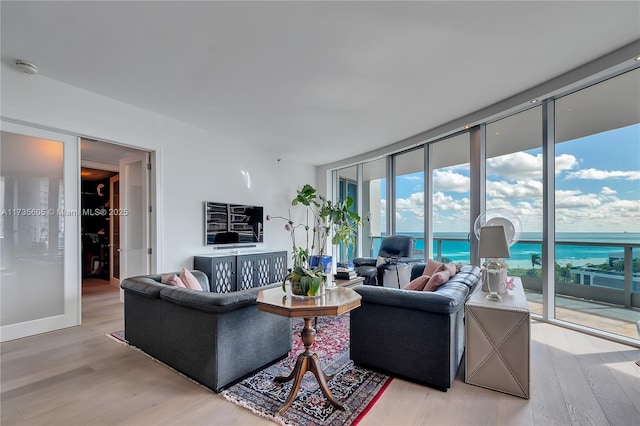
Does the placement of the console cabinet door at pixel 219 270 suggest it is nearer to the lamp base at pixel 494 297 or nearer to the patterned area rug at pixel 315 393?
the patterned area rug at pixel 315 393

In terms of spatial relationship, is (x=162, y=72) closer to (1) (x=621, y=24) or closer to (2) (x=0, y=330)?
(2) (x=0, y=330)

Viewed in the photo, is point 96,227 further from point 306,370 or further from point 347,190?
point 306,370

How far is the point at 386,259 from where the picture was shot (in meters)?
4.81

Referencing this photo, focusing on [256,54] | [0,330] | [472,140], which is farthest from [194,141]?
[472,140]

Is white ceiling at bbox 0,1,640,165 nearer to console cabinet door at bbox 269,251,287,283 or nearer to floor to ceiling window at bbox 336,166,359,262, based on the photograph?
console cabinet door at bbox 269,251,287,283

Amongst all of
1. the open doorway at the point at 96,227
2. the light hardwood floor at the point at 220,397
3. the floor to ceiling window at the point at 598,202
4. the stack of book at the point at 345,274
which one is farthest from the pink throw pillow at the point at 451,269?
the open doorway at the point at 96,227

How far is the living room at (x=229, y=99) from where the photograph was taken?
2.23 metres

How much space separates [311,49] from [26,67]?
2758mm

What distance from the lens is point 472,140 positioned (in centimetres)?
451

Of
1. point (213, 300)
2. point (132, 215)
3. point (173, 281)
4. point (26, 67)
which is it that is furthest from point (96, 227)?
point (213, 300)

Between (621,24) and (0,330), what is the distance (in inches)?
246

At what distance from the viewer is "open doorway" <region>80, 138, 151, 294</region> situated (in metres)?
4.81

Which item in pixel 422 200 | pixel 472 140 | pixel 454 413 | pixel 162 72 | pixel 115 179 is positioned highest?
pixel 162 72

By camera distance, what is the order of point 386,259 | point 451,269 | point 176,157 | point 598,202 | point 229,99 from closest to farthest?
point 451,269 → point 598,202 → point 229,99 → point 176,157 → point 386,259
